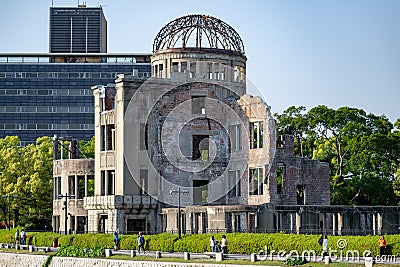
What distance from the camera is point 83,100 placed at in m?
153

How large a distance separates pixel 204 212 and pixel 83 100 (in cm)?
8684

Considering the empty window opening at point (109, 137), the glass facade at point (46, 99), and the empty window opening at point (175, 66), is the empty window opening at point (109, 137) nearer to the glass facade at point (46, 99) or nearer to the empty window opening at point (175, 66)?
the empty window opening at point (175, 66)

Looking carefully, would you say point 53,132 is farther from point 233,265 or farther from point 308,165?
point 233,265

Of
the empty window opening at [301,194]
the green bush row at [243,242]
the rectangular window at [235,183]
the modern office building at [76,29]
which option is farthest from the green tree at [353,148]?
the modern office building at [76,29]

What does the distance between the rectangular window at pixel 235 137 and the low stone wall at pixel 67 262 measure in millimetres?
20978

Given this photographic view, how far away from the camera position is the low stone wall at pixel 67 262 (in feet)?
172

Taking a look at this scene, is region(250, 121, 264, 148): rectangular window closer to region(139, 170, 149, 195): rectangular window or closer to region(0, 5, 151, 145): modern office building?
region(139, 170, 149, 195): rectangular window

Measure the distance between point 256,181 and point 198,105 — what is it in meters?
8.16

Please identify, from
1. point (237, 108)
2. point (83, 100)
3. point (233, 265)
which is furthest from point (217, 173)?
point (83, 100)

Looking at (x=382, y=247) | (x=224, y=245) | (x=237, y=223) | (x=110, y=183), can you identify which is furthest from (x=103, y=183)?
(x=382, y=247)

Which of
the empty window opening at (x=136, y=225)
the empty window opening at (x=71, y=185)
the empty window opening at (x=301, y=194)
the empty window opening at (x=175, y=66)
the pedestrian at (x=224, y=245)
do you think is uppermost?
the empty window opening at (x=175, y=66)

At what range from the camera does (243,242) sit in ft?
184

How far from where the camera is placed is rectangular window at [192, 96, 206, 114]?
78875 mm

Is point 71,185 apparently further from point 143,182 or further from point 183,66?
point 183,66
